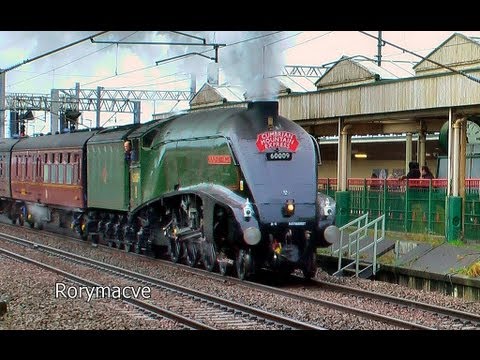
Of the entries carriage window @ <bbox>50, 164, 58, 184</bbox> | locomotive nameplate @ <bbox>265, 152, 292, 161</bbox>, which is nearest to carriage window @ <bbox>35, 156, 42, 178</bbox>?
carriage window @ <bbox>50, 164, 58, 184</bbox>

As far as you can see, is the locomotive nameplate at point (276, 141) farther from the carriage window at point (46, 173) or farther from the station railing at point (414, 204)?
the carriage window at point (46, 173)

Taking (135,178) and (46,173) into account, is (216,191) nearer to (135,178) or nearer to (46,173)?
(135,178)

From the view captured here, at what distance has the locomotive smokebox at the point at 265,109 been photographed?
606 inches

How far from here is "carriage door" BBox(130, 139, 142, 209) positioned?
19.5 metres

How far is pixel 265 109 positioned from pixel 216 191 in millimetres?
1908

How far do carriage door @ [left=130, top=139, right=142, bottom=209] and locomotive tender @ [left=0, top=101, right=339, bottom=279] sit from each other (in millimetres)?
26

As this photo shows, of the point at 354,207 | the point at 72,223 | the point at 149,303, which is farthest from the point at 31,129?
the point at 149,303

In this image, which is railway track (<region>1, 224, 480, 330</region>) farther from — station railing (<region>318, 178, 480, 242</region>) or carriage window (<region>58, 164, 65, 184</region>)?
carriage window (<region>58, 164, 65, 184</region>)

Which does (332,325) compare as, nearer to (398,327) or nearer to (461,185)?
(398,327)

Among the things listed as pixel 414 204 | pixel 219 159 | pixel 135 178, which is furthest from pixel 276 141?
pixel 414 204

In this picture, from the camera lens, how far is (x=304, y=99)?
79.7 ft

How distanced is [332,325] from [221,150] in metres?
5.52

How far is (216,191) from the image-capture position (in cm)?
1537
